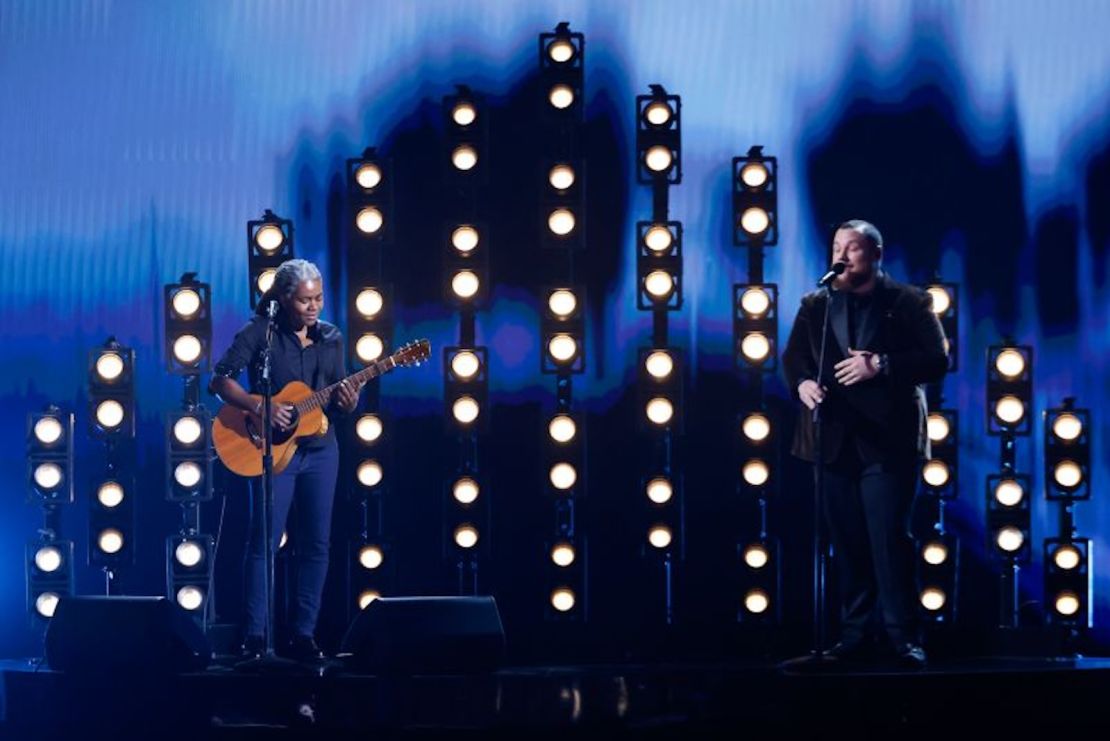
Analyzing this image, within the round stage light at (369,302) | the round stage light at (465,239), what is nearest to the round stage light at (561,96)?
the round stage light at (465,239)

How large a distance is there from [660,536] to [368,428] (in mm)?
1374

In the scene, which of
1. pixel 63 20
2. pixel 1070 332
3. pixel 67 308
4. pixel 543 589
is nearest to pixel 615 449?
pixel 543 589

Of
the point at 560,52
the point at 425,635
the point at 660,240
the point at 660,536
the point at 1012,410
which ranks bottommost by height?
the point at 425,635

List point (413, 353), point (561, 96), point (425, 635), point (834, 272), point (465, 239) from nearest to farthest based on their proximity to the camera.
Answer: point (834, 272) < point (425, 635) < point (413, 353) < point (465, 239) < point (561, 96)

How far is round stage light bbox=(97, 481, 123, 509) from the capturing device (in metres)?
7.30

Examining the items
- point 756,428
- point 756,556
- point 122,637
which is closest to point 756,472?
point 756,428

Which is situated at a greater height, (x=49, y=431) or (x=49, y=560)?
(x=49, y=431)

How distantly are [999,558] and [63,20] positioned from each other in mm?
5108

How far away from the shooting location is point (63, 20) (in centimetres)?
817

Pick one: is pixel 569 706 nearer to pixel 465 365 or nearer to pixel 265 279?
pixel 465 365

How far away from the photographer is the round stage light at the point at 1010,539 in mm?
7152

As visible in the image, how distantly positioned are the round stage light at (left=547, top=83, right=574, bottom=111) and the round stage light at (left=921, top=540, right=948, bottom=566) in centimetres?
252

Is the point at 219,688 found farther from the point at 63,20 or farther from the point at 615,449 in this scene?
the point at 63,20

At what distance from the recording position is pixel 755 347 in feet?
23.7
